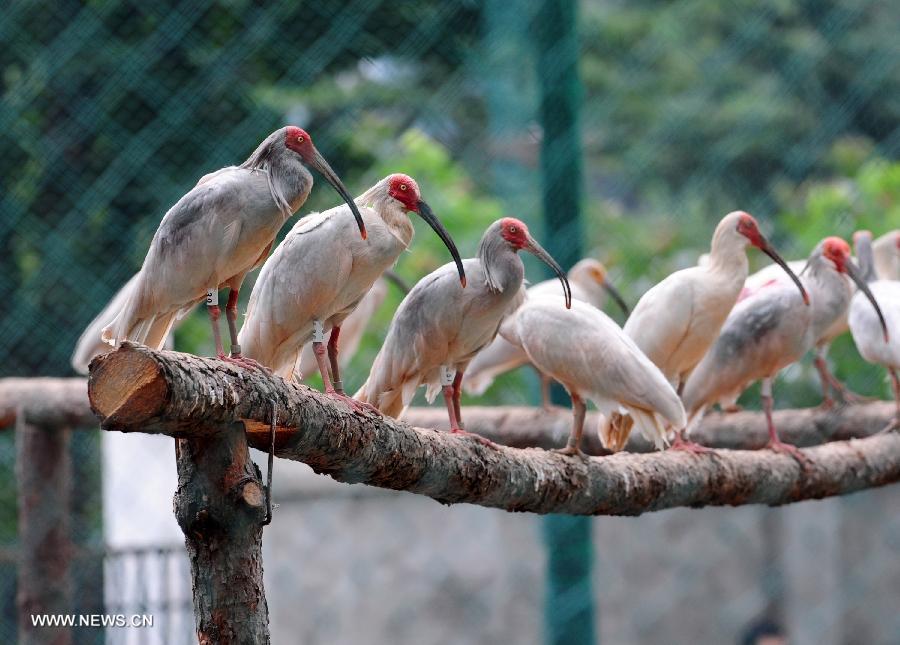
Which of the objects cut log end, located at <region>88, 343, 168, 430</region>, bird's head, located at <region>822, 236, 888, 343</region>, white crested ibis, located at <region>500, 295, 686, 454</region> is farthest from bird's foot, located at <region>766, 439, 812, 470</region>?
cut log end, located at <region>88, 343, 168, 430</region>

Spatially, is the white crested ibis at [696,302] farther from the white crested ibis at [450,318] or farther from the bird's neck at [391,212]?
the bird's neck at [391,212]

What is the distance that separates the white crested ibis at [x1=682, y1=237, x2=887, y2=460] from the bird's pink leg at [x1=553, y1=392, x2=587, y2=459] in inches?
27.5

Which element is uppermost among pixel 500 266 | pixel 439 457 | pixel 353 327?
pixel 353 327

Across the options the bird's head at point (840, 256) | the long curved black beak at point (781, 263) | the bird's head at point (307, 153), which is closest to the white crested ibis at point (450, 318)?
the bird's head at point (307, 153)

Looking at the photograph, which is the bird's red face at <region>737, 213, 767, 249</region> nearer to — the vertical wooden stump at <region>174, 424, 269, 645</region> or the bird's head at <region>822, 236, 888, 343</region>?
the bird's head at <region>822, 236, 888, 343</region>

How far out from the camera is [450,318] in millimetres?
2631

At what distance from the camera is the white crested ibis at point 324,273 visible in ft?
7.86

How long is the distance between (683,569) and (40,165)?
2.91 metres

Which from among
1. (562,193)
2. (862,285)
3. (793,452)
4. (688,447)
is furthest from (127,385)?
(562,193)

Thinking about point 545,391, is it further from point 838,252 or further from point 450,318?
point 450,318

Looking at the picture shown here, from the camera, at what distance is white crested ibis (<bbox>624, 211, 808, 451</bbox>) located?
3217 millimetres

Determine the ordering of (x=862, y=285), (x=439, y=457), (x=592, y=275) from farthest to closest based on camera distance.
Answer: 1. (x=592, y=275)
2. (x=862, y=285)
3. (x=439, y=457)

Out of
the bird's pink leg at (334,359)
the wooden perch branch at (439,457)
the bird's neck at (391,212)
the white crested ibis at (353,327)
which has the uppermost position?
the white crested ibis at (353,327)

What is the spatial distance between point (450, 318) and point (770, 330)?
115 cm
